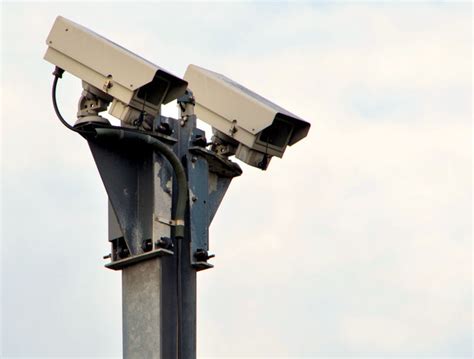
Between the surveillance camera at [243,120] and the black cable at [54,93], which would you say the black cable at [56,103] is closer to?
the black cable at [54,93]

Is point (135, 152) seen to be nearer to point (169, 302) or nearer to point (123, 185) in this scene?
point (123, 185)

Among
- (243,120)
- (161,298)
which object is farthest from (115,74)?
(161,298)

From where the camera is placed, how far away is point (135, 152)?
12.9m

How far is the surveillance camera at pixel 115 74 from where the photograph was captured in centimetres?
1268

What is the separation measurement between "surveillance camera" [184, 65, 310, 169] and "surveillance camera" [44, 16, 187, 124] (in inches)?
38.8

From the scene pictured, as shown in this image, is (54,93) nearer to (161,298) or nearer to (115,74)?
(115,74)

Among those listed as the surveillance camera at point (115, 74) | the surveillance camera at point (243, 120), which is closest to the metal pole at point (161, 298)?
the surveillance camera at point (115, 74)

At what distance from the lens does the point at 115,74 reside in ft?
41.8

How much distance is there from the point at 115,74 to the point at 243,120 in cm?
146

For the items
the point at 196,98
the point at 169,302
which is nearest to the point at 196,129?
the point at 196,98

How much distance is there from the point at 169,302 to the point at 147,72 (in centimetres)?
188

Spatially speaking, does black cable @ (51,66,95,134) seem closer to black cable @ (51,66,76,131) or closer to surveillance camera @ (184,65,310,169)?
black cable @ (51,66,76,131)

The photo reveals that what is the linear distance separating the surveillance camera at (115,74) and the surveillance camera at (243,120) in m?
0.99

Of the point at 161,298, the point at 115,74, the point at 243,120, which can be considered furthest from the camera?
the point at 243,120
